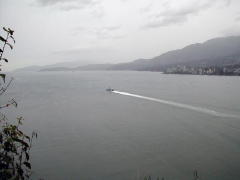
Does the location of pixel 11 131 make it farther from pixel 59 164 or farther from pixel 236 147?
pixel 236 147

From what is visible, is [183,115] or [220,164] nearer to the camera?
[220,164]

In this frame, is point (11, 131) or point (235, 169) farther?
point (235, 169)

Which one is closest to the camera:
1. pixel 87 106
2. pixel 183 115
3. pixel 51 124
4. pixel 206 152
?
pixel 206 152

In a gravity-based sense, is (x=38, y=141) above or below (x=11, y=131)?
below

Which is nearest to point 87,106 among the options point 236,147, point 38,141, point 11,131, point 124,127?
point 124,127

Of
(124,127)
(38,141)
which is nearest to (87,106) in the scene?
(124,127)

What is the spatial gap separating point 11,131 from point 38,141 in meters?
18.8

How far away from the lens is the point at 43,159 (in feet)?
52.4

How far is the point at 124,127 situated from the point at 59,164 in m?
9.24

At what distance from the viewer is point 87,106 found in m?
36.0

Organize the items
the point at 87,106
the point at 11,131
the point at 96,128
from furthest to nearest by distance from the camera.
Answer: the point at 87,106 → the point at 96,128 → the point at 11,131

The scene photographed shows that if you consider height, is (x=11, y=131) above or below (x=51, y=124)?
above

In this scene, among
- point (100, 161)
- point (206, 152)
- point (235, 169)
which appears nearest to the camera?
point (235, 169)

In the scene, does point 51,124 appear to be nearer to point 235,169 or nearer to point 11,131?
point 235,169
